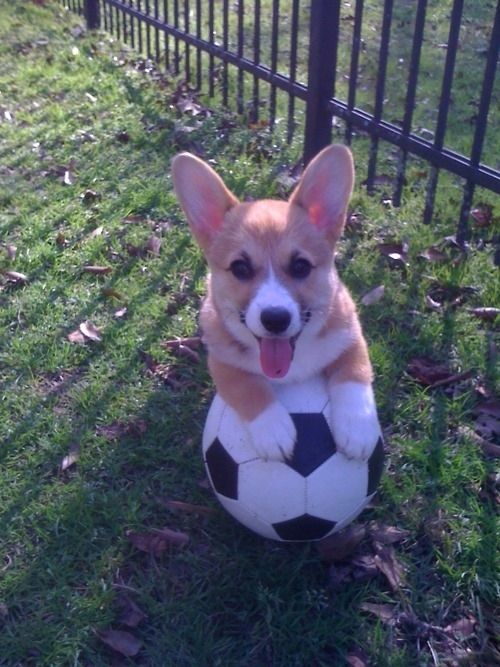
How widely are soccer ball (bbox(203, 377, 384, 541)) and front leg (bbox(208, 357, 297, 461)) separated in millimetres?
36

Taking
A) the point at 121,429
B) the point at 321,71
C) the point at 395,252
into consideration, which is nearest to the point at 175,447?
the point at 121,429

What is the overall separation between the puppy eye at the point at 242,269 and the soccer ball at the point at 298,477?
43cm

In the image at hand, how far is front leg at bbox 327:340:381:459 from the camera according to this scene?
2598mm

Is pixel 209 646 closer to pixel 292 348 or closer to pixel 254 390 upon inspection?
pixel 254 390

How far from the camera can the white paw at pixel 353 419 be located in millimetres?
2594

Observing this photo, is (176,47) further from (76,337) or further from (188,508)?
(188,508)

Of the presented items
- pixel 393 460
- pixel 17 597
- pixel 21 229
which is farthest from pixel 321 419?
pixel 21 229

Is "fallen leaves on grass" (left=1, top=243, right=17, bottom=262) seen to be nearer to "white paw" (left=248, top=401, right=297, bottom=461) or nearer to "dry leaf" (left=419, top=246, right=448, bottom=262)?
"dry leaf" (left=419, top=246, right=448, bottom=262)

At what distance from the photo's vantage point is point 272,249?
2809 mm

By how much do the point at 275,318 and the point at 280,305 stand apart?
5cm

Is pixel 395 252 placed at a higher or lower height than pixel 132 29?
higher

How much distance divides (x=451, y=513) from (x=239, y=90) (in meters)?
4.59

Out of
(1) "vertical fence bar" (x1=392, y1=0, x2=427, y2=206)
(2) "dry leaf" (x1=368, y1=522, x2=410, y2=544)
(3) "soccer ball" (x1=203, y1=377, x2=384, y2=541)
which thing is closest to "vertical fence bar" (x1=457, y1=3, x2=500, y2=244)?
(1) "vertical fence bar" (x1=392, y1=0, x2=427, y2=206)

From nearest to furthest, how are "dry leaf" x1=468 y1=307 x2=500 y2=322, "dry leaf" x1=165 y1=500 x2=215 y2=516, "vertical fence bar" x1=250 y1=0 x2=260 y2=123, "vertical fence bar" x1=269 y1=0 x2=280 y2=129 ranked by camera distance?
1. "dry leaf" x1=165 y1=500 x2=215 y2=516
2. "dry leaf" x1=468 y1=307 x2=500 y2=322
3. "vertical fence bar" x1=269 y1=0 x2=280 y2=129
4. "vertical fence bar" x1=250 y1=0 x2=260 y2=123
